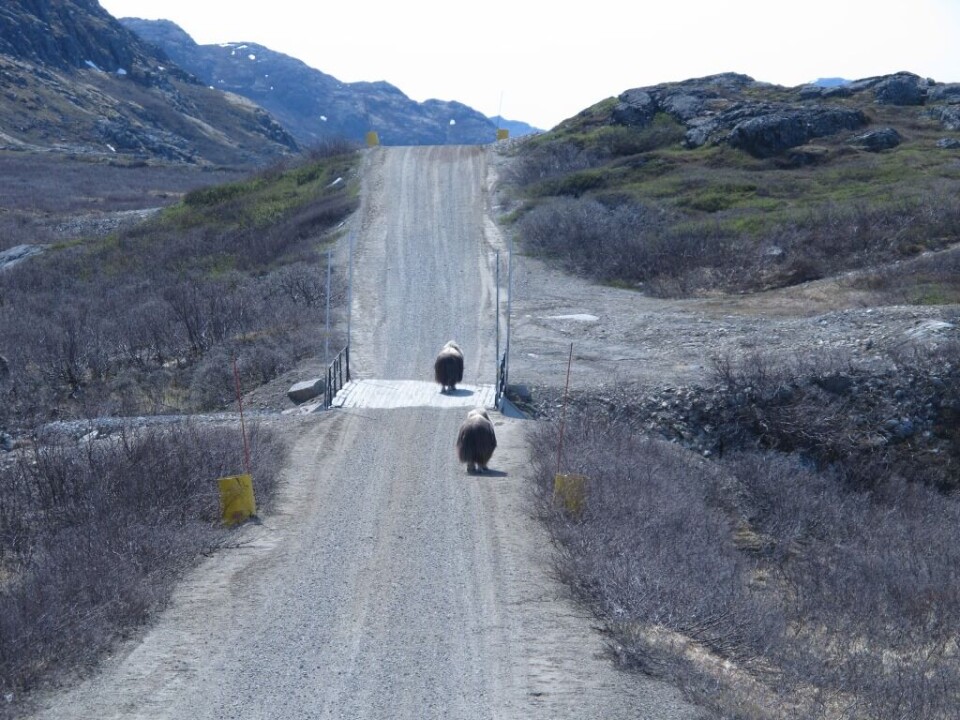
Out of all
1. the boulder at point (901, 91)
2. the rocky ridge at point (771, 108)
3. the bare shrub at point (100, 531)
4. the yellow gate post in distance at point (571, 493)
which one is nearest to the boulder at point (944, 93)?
the rocky ridge at point (771, 108)

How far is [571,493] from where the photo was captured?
1251 cm

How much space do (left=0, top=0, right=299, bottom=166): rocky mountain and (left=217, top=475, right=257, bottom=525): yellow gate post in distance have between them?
297ft

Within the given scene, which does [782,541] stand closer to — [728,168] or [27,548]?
[27,548]

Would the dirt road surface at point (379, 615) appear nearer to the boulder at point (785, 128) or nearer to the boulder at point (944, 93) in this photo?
the boulder at point (785, 128)

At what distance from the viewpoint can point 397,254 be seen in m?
37.2

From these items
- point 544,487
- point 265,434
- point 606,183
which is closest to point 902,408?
point 544,487

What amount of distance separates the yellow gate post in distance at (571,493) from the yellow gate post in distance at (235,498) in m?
3.64

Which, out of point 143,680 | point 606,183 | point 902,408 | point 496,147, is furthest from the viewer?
point 496,147

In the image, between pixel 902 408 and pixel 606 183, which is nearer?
pixel 902 408

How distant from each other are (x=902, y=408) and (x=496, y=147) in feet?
124

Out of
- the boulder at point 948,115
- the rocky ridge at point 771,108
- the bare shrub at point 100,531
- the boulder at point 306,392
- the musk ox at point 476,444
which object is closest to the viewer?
the bare shrub at point 100,531

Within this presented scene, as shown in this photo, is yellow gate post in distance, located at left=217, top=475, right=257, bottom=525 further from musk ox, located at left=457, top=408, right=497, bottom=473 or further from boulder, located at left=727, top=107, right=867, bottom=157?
boulder, located at left=727, top=107, right=867, bottom=157

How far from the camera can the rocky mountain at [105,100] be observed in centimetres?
10988

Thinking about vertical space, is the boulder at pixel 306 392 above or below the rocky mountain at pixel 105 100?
below
